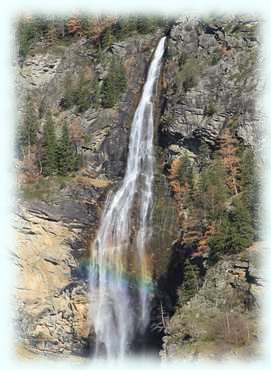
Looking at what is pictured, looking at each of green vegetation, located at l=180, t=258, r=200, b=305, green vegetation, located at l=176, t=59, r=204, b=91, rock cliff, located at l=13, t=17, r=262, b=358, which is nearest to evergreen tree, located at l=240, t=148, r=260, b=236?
rock cliff, located at l=13, t=17, r=262, b=358

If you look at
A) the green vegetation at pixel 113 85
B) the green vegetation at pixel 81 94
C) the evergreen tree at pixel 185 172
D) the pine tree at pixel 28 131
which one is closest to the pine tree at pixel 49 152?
the pine tree at pixel 28 131

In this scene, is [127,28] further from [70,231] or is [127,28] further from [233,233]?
[233,233]

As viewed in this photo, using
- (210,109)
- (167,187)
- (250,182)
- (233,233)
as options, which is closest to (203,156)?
(167,187)

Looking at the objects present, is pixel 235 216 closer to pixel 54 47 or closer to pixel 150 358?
pixel 150 358

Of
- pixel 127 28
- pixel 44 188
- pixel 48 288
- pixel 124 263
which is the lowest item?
pixel 48 288

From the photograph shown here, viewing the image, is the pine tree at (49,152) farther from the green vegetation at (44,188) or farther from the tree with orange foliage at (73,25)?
the tree with orange foliage at (73,25)

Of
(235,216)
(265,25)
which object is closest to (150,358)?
(235,216)

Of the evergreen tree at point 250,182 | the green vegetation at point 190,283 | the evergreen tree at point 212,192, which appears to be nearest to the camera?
the evergreen tree at point 250,182
